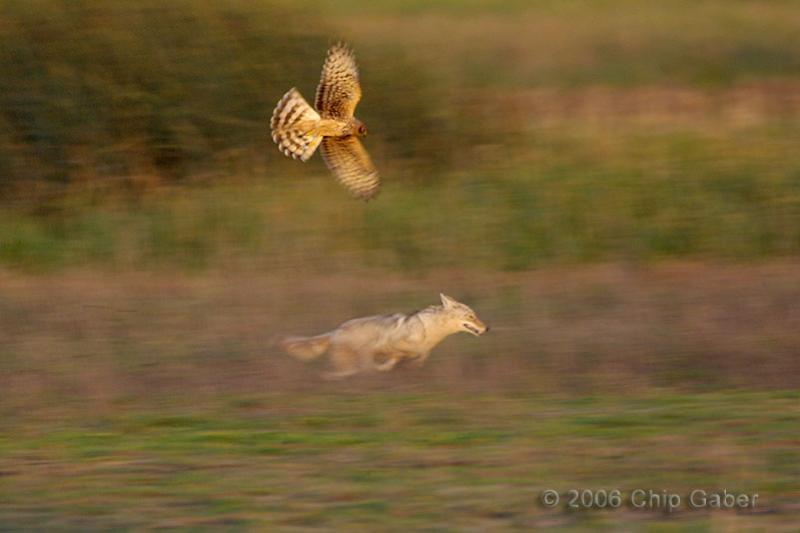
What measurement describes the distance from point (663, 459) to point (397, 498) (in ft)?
4.50

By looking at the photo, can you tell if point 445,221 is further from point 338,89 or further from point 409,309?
point 338,89

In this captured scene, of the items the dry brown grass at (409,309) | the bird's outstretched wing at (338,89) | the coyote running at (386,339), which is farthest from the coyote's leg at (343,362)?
the bird's outstretched wing at (338,89)

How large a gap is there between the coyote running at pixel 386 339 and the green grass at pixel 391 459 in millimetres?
382

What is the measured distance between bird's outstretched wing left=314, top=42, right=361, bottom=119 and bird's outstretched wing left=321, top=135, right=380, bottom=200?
176 mm

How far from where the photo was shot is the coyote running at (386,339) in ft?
28.0

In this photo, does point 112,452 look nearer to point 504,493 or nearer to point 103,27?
point 504,493

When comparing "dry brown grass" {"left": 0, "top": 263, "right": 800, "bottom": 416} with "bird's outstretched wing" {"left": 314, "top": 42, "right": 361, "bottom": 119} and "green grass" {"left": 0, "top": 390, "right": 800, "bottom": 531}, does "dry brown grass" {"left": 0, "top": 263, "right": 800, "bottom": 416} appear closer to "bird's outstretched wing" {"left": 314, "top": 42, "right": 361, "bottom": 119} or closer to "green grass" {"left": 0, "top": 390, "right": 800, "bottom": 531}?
"green grass" {"left": 0, "top": 390, "right": 800, "bottom": 531}

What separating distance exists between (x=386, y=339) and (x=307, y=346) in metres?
0.52

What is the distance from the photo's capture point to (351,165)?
324 inches

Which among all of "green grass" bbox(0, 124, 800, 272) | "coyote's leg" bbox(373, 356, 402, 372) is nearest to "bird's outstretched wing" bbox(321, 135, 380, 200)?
"coyote's leg" bbox(373, 356, 402, 372)

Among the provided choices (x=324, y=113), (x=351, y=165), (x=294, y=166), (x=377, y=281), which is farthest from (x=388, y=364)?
(x=294, y=166)

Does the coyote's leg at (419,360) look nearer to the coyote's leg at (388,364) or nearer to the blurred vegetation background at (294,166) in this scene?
the coyote's leg at (388,364)

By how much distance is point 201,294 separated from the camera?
1177 cm

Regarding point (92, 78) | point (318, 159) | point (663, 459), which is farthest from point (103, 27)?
point (663, 459)
